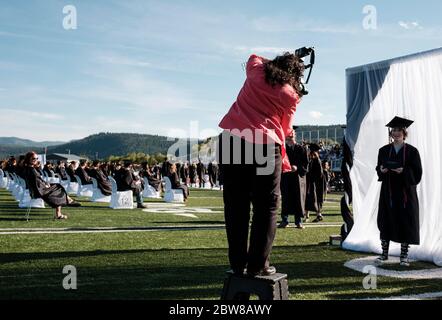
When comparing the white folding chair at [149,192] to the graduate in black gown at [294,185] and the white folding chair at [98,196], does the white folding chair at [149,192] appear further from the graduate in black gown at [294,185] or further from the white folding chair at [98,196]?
the graduate in black gown at [294,185]

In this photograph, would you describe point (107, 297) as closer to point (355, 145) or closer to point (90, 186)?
point (355, 145)

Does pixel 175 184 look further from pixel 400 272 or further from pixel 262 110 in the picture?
pixel 262 110

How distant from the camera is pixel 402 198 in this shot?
7137 mm

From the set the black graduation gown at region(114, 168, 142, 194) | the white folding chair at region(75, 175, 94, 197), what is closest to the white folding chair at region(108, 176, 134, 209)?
the black graduation gown at region(114, 168, 142, 194)

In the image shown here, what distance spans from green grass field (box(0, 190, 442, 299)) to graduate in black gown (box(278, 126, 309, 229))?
53 centimetres

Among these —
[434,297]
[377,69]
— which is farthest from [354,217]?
[434,297]


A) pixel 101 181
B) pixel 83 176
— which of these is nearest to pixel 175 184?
pixel 101 181

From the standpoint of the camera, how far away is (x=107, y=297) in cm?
481

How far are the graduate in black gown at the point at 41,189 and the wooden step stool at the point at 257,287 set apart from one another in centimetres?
912

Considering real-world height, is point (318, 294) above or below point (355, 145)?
below

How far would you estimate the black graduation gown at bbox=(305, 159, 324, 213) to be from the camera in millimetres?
13477

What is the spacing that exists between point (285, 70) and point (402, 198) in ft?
12.0

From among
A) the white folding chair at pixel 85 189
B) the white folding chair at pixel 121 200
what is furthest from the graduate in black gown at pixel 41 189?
the white folding chair at pixel 85 189

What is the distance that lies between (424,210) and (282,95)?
15.0 feet
